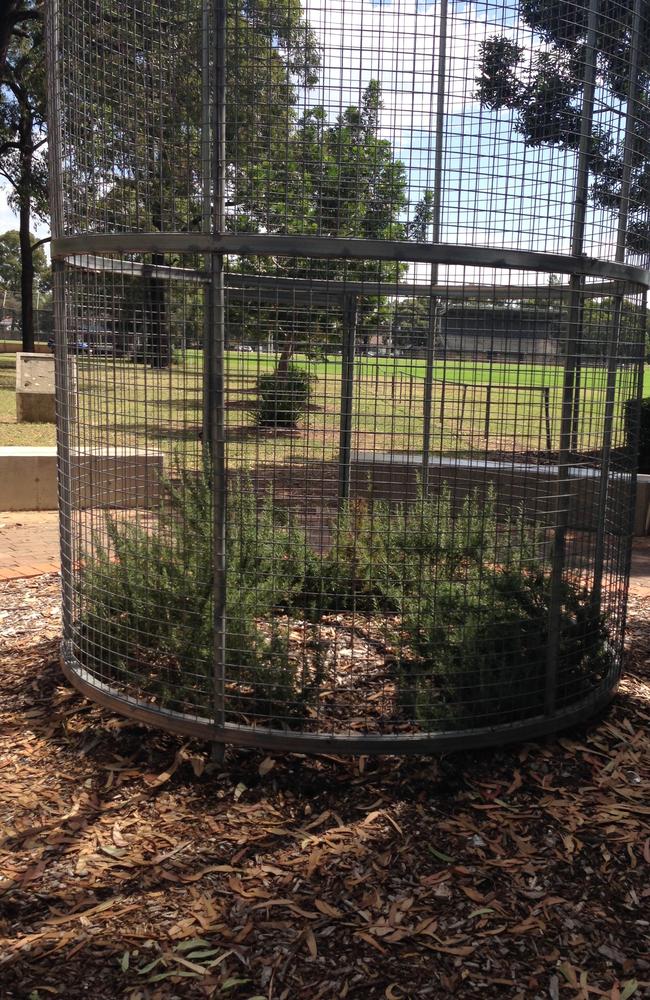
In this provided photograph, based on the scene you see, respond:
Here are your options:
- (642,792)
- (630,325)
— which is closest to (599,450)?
(630,325)

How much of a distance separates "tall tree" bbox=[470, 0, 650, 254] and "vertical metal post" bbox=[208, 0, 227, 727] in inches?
45.1

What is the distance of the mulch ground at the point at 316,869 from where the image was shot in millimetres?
2709

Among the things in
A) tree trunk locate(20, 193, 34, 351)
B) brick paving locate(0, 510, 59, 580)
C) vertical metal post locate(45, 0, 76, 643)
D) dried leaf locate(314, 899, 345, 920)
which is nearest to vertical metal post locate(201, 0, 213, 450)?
vertical metal post locate(45, 0, 76, 643)

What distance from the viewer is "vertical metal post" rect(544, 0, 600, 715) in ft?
12.3

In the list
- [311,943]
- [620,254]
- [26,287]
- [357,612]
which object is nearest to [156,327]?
[357,612]

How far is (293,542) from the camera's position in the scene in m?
4.91

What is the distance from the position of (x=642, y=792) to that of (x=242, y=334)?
264 centimetres

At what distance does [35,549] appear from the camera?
7605 mm

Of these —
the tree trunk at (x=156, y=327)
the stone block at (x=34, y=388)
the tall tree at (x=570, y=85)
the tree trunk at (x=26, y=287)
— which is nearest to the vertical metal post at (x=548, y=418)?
the tall tree at (x=570, y=85)

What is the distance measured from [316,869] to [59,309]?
284 cm

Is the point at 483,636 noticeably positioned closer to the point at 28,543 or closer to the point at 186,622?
the point at 186,622

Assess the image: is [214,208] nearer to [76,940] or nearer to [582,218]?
[582,218]

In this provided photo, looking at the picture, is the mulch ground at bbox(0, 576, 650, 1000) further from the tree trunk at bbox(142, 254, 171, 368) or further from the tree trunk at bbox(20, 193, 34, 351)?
the tree trunk at bbox(20, 193, 34, 351)

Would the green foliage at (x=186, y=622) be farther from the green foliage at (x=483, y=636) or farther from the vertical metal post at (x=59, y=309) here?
the green foliage at (x=483, y=636)
